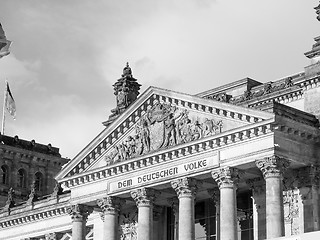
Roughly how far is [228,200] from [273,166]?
3367 millimetres

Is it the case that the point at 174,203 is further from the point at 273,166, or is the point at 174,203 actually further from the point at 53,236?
the point at 53,236

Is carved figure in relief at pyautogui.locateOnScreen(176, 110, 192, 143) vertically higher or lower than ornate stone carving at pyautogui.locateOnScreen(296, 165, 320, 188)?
higher

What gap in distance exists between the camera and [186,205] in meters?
48.4

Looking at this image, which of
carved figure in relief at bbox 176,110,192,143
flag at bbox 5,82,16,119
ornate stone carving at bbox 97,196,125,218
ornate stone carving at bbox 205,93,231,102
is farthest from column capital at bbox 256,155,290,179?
flag at bbox 5,82,16,119

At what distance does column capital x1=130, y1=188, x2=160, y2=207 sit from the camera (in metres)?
51.1

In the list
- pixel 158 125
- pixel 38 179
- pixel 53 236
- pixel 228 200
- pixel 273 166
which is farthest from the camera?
pixel 38 179

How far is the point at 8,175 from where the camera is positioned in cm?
8819

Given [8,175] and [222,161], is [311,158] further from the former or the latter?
[8,175]

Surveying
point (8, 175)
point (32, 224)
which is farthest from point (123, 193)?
point (8, 175)

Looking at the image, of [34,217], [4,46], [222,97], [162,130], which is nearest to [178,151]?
[162,130]

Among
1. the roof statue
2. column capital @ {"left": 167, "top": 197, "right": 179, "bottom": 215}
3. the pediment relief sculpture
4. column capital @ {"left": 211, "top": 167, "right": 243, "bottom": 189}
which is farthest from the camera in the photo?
the roof statue

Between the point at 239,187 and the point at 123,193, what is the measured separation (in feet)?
24.2

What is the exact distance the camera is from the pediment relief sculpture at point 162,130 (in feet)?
158

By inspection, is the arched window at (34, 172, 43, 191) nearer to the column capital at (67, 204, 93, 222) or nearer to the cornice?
the cornice
